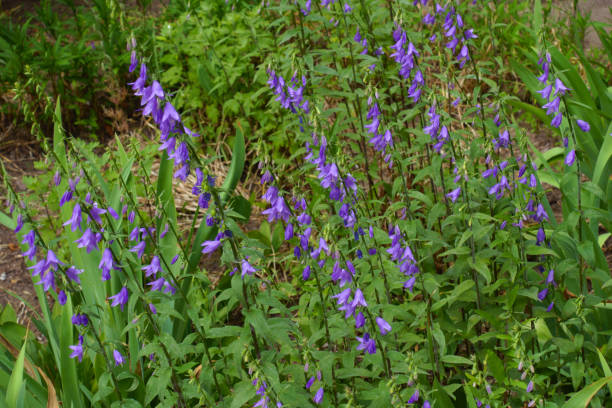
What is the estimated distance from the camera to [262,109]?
486cm

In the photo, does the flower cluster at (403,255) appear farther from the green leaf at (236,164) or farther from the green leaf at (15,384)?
the green leaf at (15,384)

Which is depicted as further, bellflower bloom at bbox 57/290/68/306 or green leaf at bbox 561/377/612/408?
bellflower bloom at bbox 57/290/68/306

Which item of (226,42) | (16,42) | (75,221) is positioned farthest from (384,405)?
(16,42)

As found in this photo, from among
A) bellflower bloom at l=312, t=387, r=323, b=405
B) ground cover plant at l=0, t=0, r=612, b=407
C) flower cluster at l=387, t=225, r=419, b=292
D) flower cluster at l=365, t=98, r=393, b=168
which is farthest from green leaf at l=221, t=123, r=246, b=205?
bellflower bloom at l=312, t=387, r=323, b=405

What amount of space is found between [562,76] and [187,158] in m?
2.24

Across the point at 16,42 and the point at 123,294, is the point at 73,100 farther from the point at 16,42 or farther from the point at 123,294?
the point at 123,294

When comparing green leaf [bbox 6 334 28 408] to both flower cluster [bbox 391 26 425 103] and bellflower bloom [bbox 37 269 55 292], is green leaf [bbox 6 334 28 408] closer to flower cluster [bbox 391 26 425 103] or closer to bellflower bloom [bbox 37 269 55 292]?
Answer: bellflower bloom [bbox 37 269 55 292]

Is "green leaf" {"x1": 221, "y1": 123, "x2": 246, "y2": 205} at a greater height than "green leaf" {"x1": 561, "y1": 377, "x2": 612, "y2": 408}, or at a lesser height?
greater

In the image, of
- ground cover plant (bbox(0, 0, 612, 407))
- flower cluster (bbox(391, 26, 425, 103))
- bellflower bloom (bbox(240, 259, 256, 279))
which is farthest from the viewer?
flower cluster (bbox(391, 26, 425, 103))

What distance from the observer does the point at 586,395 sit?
7.38 feet

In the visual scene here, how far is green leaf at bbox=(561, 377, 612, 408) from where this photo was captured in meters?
2.23

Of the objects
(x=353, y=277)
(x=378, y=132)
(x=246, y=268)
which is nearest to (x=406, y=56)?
(x=378, y=132)

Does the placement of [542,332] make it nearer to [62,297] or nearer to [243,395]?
[243,395]

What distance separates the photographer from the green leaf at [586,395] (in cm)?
223
